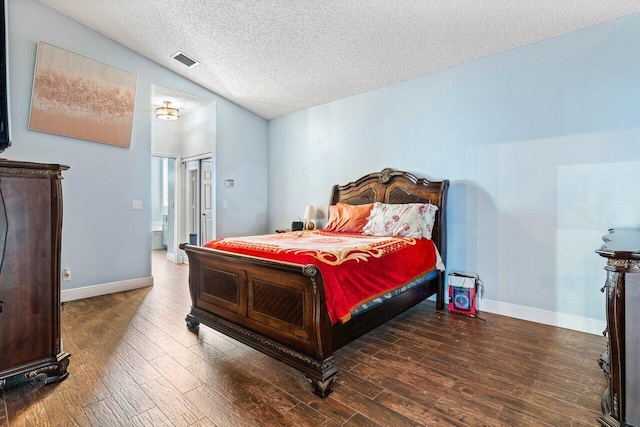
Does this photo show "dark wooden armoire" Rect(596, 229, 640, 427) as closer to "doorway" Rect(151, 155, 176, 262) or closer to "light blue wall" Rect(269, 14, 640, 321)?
"light blue wall" Rect(269, 14, 640, 321)

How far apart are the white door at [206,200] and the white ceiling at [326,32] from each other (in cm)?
173

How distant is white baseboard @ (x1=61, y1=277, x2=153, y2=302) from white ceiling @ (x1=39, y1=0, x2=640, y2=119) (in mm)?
3087

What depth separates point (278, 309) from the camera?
220 centimetres

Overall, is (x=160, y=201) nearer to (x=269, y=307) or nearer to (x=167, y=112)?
(x=167, y=112)

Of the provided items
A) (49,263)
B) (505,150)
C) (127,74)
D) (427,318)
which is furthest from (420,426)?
(127,74)

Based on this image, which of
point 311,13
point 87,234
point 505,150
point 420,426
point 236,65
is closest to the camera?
point 420,426

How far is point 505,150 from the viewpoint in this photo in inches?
131

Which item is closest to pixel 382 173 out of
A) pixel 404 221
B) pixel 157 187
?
pixel 404 221

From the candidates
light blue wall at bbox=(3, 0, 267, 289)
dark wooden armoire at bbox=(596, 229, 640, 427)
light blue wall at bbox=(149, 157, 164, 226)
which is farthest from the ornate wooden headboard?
light blue wall at bbox=(149, 157, 164, 226)

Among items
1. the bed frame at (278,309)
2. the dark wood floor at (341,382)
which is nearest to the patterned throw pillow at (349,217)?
the bed frame at (278,309)

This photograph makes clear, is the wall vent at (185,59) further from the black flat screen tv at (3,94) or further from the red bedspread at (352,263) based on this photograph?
the red bedspread at (352,263)

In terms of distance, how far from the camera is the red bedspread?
2086 millimetres

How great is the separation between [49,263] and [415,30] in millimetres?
3588

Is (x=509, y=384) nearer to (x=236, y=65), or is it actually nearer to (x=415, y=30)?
(x=415, y=30)
